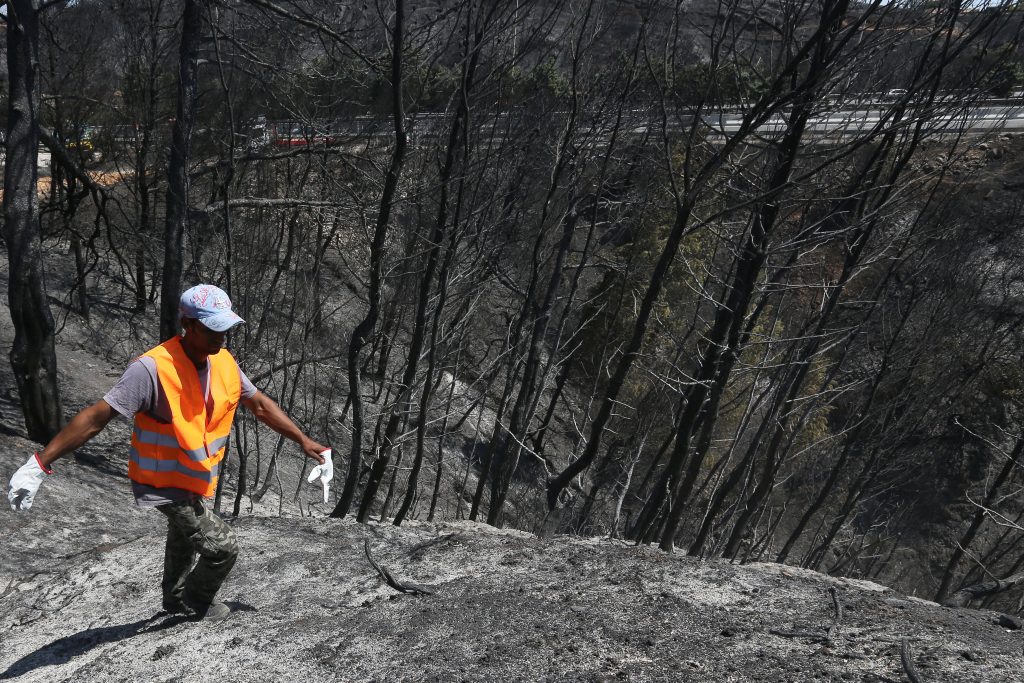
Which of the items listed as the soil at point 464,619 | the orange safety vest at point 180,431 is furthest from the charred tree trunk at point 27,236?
the orange safety vest at point 180,431

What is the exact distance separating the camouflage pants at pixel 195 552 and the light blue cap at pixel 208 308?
0.91 meters

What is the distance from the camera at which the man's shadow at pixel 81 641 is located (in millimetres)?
4668

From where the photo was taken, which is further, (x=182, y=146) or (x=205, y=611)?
(x=182, y=146)

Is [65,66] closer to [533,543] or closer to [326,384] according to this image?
[326,384]

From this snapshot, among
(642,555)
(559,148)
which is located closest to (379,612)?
(642,555)

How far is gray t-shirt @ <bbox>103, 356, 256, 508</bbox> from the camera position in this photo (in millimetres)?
4082

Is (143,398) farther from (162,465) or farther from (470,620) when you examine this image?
(470,620)

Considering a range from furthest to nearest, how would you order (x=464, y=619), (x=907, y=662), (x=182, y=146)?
(x=182, y=146) → (x=464, y=619) → (x=907, y=662)

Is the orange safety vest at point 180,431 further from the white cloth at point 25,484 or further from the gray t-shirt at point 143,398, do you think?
the white cloth at point 25,484

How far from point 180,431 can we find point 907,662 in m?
3.33

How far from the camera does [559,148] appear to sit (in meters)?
10.5

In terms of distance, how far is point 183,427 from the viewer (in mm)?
4281

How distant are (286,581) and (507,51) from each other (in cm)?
536

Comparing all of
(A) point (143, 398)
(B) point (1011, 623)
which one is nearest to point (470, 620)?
(A) point (143, 398)
